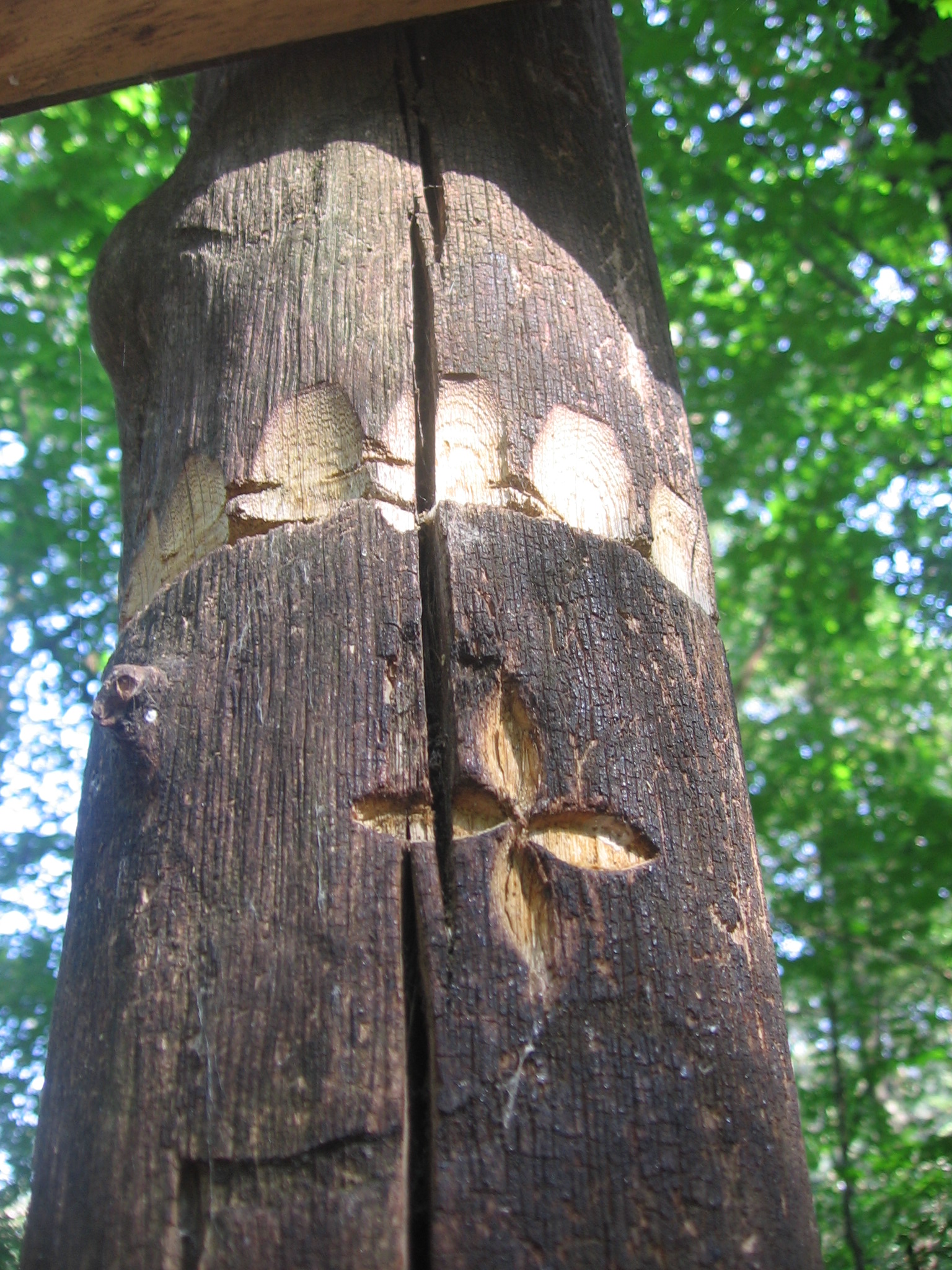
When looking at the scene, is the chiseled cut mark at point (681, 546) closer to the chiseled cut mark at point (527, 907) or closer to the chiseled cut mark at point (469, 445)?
the chiseled cut mark at point (469, 445)

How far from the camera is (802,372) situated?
6.51 m

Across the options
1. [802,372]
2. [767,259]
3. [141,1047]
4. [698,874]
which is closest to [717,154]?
[767,259]

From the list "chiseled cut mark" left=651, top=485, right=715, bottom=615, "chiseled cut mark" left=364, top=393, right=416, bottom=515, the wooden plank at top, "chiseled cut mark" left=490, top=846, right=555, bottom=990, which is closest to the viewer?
"chiseled cut mark" left=490, top=846, right=555, bottom=990

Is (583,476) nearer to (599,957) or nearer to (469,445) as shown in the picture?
(469,445)

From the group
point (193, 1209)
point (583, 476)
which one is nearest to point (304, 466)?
point (583, 476)

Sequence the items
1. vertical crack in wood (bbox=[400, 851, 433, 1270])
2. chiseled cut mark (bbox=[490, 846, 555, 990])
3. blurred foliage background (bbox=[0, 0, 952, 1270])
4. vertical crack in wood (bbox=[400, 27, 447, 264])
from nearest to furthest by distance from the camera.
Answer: vertical crack in wood (bbox=[400, 851, 433, 1270])
chiseled cut mark (bbox=[490, 846, 555, 990])
vertical crack in wood (bbox=[400, 27, 447, 264])
blurred foliage background (bbox=[0, 0, 952, 1270])

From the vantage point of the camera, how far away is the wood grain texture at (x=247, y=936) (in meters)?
0.95

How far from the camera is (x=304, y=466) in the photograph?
4.55 feet

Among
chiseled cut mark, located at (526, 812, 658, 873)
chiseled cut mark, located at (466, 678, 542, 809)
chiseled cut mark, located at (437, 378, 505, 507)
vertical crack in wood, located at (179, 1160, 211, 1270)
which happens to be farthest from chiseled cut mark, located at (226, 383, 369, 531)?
vertical crack in wood, located at (179, 1160, 211, 1270)

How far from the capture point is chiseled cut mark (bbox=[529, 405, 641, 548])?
1.38m

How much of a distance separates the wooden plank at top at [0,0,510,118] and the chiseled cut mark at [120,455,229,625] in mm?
900

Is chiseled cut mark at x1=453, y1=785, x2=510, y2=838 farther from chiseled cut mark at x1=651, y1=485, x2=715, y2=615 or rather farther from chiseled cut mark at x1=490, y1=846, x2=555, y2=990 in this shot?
chiseled cut mark at x1=651, y1=485, x2=715, y2=615

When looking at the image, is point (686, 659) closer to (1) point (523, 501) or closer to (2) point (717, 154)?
(1) point (523, 501)

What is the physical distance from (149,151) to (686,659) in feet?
16.3
